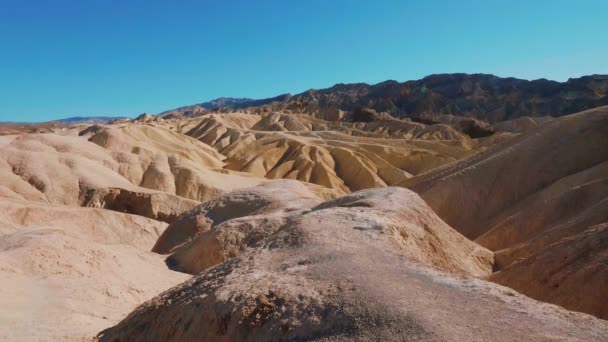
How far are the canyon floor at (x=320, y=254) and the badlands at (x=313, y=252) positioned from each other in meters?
0.03

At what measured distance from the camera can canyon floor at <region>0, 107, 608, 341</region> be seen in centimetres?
525

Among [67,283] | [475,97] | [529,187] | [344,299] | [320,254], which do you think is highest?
[475,97]

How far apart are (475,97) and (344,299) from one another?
114 meters

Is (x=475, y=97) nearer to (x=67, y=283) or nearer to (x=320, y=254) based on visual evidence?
(x=67, y=283)

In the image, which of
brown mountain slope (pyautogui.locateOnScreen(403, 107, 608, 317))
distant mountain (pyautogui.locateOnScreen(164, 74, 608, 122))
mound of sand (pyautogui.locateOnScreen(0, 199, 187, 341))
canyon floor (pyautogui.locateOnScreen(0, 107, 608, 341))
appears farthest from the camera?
distant mountain (pyautogui.locateOnScreen(164, 74, 608, 122))

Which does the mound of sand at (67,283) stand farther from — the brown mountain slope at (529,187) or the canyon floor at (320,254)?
the brown mountain slope at (529,187)

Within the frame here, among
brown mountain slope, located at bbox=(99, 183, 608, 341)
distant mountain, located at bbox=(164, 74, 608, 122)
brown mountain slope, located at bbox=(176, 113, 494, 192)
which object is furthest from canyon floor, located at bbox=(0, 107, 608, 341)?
distant mountain, located at bbox=(164, 74, 608, 122)

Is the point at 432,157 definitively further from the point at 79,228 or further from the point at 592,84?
the point at 592,84

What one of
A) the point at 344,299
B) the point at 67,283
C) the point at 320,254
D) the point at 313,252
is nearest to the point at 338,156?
the point at 67,283

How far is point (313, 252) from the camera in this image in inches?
276

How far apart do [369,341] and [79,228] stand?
17.5 meters

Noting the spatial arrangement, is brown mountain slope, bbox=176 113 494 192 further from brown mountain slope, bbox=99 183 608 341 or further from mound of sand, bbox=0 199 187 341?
brown mountain slope, bbox=99 183 608 341

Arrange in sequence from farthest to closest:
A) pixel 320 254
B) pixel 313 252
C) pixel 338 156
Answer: pixel 338 156 < pixel 313 252 < pixel 320 254

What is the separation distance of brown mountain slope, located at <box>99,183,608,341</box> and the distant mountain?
84088mm
